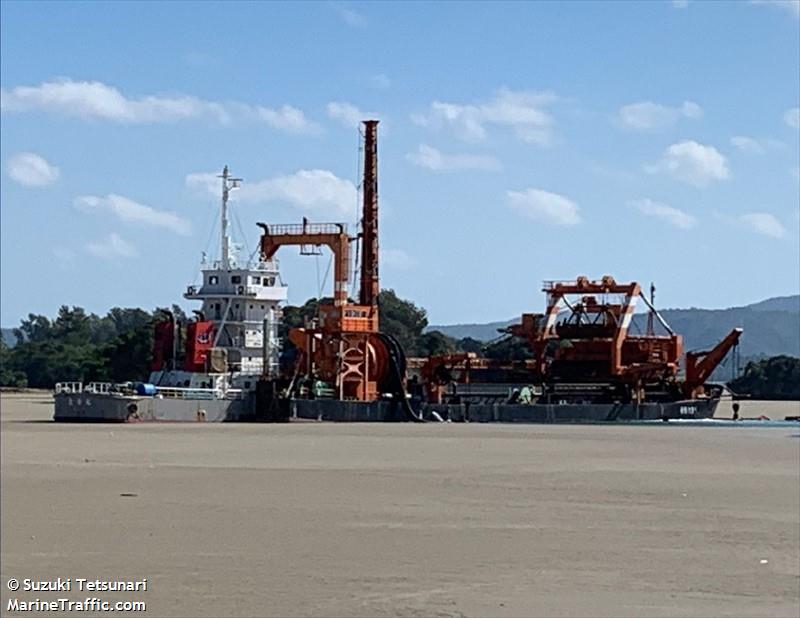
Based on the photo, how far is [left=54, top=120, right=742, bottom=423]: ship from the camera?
5397 centimetres

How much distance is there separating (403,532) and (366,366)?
41386mm

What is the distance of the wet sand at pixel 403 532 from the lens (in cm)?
1252

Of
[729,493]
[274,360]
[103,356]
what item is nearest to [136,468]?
[729,493]

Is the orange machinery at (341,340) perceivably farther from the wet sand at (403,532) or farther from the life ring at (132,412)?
the wet sand at (403,532)

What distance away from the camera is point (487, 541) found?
15.7 metres

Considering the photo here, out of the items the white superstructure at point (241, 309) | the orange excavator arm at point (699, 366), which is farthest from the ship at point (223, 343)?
the orange excavator arm at point (699, 366)

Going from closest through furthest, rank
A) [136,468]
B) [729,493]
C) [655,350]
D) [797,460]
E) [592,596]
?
1. [592,596]
2. [729,493]
3. [136,468]
4. [797,460]
5. [655,350]

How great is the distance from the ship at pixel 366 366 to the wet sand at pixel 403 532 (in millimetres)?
24342

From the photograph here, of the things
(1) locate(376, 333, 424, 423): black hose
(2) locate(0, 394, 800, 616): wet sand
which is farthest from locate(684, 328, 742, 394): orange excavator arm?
(2) locate(0, 394, 800, 616): wet sand

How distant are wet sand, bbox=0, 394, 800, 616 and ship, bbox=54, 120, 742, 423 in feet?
79.9

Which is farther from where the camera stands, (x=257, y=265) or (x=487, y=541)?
(x=257, y=265)

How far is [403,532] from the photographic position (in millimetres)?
16328

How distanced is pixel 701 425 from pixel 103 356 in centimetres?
3529

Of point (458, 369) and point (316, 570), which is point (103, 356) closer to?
point (458, 369)
